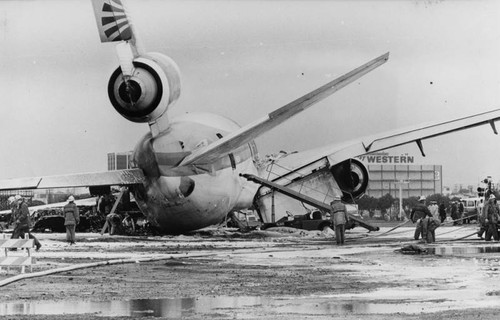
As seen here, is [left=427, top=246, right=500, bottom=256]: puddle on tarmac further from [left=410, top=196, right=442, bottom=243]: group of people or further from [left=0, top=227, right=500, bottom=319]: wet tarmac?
[left=410, top=196, right=442, bottom=243]: group of people

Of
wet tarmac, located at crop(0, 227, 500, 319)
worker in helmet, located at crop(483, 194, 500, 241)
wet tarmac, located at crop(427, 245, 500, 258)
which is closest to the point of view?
wet tarmac, located at crop(0, 227, 500, 319)

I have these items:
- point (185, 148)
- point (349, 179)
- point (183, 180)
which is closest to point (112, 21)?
point (185, 148)

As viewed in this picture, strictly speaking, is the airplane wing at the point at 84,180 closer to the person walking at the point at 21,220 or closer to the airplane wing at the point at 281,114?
Result: the airplane wing at the point at 281,114

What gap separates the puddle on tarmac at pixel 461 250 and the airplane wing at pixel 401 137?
8235 millimetres

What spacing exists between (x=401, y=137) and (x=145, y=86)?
1337 cm

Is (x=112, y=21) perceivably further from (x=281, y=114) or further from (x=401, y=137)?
(x=401, y=137)

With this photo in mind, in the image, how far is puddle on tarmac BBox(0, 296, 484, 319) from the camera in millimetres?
13656

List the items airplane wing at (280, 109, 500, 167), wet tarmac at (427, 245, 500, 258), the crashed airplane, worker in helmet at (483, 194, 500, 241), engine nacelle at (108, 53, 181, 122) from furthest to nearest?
1. airplane wing at (280, 109, 500, 167)
2. worker in helmet at (483, 194, 500, 241)
3. engine nacelle at (108, 53, 181, 122)
4. the crashed airplane
5. wet tarmac at (427, 245, 500, 258)

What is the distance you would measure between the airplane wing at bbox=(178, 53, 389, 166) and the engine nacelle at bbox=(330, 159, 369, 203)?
11270mm

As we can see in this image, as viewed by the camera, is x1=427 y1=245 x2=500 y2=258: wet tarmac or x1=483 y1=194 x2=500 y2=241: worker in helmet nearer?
x1=427 y1=245 x2=500 y2=258: wet tarmac

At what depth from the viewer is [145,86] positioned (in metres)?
29.3

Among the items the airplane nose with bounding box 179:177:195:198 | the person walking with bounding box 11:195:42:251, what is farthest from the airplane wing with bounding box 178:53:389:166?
the person walking with bounding box 11:195:42:251

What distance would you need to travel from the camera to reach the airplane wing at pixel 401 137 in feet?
122

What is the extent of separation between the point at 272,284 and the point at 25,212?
13089 mm
